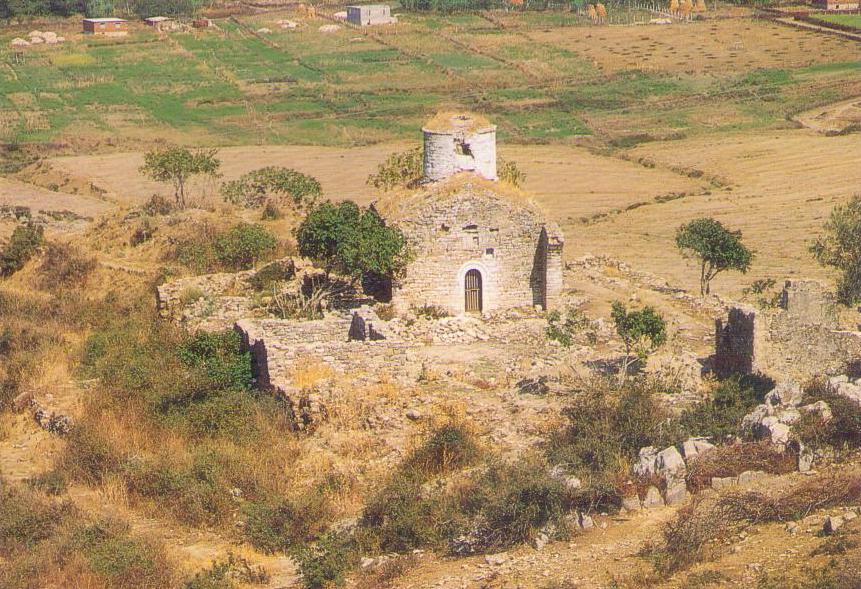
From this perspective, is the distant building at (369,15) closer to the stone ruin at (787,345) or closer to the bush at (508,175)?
the bush at (508,175)

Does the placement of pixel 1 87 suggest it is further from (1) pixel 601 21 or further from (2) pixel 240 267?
(2) pixel 240 267

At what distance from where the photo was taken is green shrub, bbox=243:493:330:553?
18078 millimetres

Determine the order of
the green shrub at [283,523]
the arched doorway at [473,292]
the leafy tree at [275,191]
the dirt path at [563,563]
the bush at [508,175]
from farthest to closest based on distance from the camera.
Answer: the leafy tree at [275,191], the bush at [508,175], the arched doorway at [473,292], the green shrub at [283,523], the dirt path at [563,563]

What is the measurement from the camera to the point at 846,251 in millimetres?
31641

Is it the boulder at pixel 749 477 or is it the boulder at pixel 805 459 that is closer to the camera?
the boulder at pixel 749 477

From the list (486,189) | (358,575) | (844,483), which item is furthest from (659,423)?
(486,189)

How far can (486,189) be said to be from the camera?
28.4 meters

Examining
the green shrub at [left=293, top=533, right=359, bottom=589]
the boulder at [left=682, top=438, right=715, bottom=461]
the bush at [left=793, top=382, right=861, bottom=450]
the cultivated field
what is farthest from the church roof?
the cultivated field

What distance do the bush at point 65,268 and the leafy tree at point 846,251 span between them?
16.2 metres

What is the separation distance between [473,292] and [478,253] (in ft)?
2.77

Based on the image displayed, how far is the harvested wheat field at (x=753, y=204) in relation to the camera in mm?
40500

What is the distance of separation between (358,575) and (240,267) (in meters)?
15.2

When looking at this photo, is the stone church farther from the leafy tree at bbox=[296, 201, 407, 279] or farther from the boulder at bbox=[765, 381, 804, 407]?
the boulder at bbox=[765, 381, 804, 407]

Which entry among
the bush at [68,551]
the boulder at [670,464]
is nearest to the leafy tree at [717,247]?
the boulder at [670,464]
